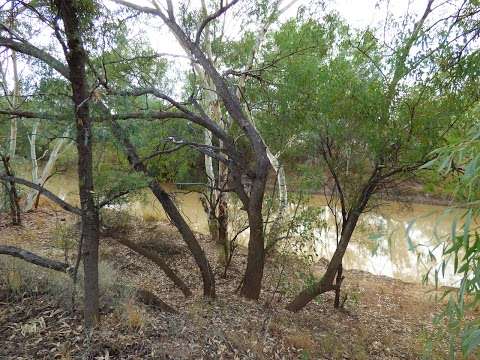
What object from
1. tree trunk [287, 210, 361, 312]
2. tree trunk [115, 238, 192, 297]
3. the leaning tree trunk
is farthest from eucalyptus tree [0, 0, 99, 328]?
tree trunk [287, 210, 361, 312]

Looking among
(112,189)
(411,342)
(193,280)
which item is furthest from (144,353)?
(411,342)

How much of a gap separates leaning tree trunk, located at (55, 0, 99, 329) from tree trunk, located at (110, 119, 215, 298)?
598mm

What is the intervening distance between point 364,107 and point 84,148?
10.4 ft

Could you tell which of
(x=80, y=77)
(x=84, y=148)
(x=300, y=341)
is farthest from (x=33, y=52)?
(x=300, y=341)

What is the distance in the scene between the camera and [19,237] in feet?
26.4

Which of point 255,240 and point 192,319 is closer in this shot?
point 192,319

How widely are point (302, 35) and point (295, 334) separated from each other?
17.0 feet

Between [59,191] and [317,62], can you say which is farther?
[59,191]

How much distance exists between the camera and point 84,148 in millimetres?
3180

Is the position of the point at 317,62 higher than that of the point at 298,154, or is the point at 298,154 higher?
the point at 317,62

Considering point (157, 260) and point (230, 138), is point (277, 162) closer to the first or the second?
point (230, 138)

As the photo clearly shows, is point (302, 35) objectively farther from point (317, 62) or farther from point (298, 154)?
point (298, 154)

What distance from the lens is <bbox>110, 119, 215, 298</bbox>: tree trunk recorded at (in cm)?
410

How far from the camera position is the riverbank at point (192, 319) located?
3.41m
